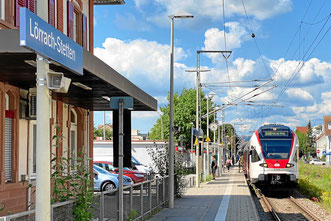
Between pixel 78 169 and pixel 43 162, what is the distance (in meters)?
2.99

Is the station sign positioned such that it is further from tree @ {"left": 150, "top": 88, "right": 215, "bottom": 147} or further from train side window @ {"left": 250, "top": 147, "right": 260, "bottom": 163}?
tree @ {"left": 150, "top": 88, "right": 215, "bottom": 147}

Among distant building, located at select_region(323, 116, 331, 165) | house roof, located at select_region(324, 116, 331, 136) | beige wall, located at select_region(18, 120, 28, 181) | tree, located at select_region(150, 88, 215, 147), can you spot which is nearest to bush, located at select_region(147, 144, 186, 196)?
beige wall, located at select_region(18, 120, 28, 181)

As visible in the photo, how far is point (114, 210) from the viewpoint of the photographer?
10.8 m

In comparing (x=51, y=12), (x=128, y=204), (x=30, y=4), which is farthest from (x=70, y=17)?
(x=128, y=204)

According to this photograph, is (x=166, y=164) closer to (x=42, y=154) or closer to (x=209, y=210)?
(x=209, y=210)

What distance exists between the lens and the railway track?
58.5ft

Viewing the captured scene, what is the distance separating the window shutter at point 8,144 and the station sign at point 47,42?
5435mm

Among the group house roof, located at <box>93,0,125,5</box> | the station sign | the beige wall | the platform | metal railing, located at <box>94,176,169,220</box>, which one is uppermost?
house roof, located at <box>93,0,125,5</box>

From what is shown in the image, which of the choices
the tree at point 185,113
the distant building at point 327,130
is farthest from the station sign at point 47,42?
the distant building at point 327,130

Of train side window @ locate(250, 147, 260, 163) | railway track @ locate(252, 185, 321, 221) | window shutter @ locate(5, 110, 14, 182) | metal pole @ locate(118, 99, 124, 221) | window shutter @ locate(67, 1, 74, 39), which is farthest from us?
train side window @ locate(250, 147, 260, 163)

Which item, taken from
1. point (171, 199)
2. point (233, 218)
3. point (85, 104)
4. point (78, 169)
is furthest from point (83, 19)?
point (78, 169)

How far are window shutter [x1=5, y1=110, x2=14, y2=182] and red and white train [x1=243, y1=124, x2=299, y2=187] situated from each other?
14.5 meters

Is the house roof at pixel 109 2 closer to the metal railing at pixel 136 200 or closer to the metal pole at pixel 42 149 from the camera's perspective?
the metal railing at pixel 136 200

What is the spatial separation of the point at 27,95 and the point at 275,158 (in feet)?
47.1
